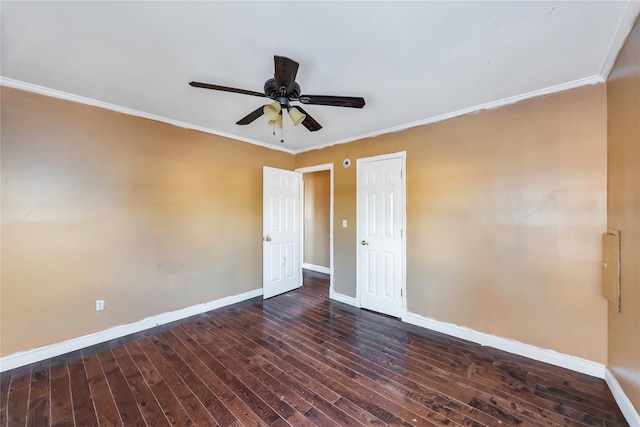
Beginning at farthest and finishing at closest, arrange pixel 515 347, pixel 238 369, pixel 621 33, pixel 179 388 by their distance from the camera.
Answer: pixel 515 347
pixel 238 369
pixel 179 388
pixel 621 33

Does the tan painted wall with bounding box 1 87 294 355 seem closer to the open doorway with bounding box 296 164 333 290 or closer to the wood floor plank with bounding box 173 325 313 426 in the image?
the wood floor plank with bounding box 173 325 313 426

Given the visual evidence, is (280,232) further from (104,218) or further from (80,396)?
(80,396)

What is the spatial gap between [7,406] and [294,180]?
3775 millimetres

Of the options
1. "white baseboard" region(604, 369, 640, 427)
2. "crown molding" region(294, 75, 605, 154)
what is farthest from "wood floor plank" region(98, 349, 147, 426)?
"crown molding" region(294, 75, 605, 154)

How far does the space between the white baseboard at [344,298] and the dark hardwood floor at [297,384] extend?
0.83 m

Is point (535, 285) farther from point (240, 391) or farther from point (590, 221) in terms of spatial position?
point (240, 391)

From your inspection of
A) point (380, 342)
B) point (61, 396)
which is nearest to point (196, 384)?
point (61, 396)

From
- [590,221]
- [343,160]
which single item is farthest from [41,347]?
[590,221]

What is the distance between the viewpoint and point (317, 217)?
19.4 ft

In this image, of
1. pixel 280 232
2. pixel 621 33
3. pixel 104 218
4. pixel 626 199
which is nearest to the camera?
pixel 621 33

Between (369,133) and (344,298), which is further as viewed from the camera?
(344,298)

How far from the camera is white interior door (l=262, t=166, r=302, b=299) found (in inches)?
158

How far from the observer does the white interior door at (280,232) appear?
13.2 feet

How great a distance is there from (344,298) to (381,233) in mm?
1208
